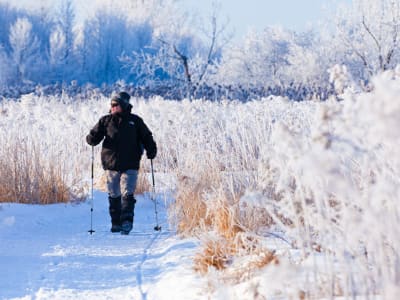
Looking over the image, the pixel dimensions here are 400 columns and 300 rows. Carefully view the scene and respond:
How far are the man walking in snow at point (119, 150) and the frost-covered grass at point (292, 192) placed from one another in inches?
24.9

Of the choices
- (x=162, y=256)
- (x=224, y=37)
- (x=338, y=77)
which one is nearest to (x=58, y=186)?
(x=162, y=256)

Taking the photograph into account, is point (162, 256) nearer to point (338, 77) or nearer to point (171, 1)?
point (338, 77)

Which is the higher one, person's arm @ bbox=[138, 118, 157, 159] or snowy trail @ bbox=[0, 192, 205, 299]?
person's arm @ bbox=[138, 118, 157, 159]

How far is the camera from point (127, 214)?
8.88m

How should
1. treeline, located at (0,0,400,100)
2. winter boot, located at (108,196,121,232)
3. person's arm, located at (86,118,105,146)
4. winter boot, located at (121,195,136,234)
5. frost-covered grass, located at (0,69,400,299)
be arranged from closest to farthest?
frost-covered grass, located at (0,69,400,299) < winter boot, located at (121,195,136,234) < winter boot, located at (108,196,121,232) < person's arm, located at (86,118,105,146) < treeline, located at (0,0,400,100)

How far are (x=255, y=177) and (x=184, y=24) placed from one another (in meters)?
51.2

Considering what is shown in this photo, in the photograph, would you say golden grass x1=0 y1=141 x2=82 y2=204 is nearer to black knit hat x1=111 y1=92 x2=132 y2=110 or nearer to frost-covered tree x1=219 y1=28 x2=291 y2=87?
black knit hat x1=111 y1=92 x2=132 y2=110

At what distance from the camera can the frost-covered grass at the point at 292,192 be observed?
2697 mm

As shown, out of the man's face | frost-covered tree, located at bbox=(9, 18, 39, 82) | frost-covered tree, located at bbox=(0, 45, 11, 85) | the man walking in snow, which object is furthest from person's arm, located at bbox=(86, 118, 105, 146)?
frost-covered tree, located at bbox=(9, 18, 39, 82)

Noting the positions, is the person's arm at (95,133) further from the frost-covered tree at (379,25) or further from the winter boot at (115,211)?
the frost-covered tree at (379,25)

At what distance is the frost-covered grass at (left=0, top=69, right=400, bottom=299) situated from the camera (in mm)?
2697

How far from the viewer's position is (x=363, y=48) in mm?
35312

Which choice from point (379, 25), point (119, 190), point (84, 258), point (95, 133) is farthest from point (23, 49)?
point (84, 258)

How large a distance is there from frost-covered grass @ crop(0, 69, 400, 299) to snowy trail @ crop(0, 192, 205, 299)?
37cm
